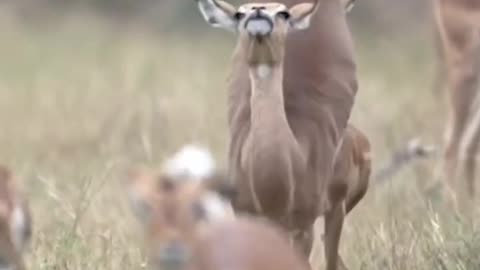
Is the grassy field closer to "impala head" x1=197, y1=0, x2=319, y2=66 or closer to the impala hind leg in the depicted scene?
the impala hind leg

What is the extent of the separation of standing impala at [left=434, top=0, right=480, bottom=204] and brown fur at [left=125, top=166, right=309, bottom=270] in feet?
17.6

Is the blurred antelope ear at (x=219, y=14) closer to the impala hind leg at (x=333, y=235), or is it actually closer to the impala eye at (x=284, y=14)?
the impala eye at (x=284, y=14)

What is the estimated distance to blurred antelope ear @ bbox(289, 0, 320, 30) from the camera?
7.07m

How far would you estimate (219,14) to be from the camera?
Answer: 23.3 feet

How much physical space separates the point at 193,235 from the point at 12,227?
81 cm

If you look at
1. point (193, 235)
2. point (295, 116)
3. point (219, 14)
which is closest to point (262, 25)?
point (219, 14)

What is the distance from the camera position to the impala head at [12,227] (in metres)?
5.68

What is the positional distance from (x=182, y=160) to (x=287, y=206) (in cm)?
170

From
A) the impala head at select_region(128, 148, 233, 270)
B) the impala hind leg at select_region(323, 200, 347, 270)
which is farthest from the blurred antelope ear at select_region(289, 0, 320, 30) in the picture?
the impala head at select_region(128, 148, 233, 270)

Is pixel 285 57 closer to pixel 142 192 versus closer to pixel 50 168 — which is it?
pixel 142 192

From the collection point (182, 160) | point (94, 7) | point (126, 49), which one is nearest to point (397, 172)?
point (182, 160)

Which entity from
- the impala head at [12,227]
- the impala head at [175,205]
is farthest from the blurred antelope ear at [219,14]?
the impala head at [175,205]

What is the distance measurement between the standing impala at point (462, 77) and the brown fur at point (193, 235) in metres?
5.37

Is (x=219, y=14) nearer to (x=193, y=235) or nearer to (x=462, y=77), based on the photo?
(x=193, y=235)
